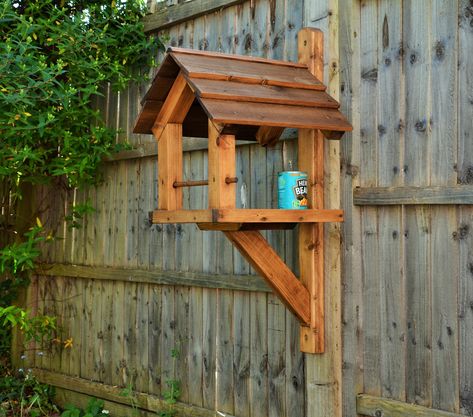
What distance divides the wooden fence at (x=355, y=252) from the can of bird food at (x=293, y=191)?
8.8 inches

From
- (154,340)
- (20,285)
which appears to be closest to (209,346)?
(154,340)

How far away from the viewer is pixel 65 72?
205 inches

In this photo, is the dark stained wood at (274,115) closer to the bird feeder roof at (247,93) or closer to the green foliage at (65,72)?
the bird feeder roof at (247,93)

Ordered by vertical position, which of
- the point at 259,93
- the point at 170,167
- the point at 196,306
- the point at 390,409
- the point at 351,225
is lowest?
the point at 390,409

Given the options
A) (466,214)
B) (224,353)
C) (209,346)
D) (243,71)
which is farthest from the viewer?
(209,346)

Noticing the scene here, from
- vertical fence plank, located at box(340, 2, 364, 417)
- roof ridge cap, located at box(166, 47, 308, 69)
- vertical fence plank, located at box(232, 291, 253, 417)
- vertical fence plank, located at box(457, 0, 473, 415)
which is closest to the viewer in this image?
vertical fence plank, located at box(457, 0, 473, 415)

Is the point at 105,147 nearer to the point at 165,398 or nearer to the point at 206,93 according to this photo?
the point at 165,398

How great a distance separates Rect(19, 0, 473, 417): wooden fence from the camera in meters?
3.35

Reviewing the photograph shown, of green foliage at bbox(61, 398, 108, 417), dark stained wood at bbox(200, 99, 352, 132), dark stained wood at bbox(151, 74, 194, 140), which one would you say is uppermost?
dark stained wood at bbox(151, 74, 194, 140)

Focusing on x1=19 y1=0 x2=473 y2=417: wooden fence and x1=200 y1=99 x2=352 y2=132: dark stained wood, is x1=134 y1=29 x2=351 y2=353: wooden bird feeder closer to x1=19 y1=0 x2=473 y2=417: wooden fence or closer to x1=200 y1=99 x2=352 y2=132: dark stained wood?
x1=200 y1=99 x2=352 y2=132: dark stained wood

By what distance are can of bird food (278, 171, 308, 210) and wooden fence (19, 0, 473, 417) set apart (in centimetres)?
22

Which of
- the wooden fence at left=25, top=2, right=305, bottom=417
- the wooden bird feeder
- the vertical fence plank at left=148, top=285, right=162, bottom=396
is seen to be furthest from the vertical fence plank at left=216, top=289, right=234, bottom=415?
the wooden bird feeder

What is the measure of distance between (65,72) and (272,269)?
2.28m

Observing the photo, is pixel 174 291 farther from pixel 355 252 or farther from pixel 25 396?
pixel 25 396
